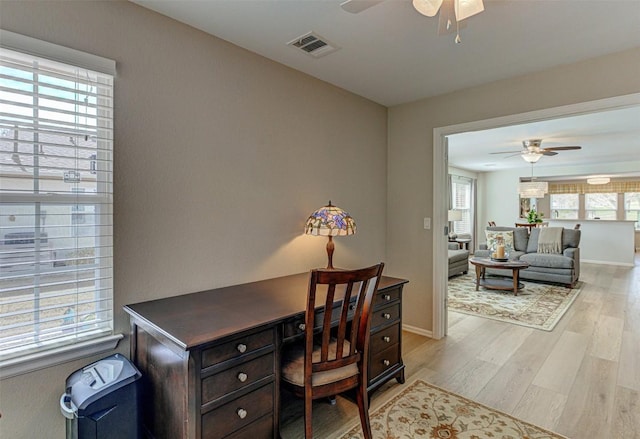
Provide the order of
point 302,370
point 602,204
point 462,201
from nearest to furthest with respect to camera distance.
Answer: point 302,370 → point 462,201 → point 602,204

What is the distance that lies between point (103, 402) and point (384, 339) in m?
1.63

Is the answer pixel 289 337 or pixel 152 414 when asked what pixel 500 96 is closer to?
pixel 289 337

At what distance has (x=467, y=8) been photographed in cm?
138

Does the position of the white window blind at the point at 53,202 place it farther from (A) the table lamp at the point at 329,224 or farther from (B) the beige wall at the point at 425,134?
(B) the beige wall at the point at 425,134

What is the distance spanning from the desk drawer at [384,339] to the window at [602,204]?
995 centimetres

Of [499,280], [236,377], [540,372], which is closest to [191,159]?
[236,377]

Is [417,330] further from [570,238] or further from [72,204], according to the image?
[570,238]

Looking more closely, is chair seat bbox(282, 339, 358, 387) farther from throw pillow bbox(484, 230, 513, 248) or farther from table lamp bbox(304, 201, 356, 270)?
throw pillow bbox(484, 230, 513, 248)

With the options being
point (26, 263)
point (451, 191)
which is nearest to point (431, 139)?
point (26, 263)

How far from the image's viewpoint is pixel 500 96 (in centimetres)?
280

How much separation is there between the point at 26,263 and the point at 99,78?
38.1 inches

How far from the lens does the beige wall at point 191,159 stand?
1584 mm

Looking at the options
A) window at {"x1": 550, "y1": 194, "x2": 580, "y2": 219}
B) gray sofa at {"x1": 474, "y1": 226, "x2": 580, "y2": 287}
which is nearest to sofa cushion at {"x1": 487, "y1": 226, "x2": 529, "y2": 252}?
gray sofa at {"x1": 474, "y1": 226, "x2": 580, "y2": 287}

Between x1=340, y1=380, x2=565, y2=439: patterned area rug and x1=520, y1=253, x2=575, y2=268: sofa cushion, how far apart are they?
14.3ft
